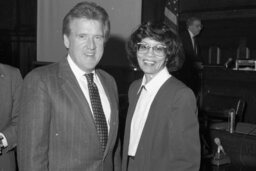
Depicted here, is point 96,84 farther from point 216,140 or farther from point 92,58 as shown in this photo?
point 216,140

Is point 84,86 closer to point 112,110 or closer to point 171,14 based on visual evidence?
point 112,110

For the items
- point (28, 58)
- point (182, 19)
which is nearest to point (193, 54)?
point (182, 19)

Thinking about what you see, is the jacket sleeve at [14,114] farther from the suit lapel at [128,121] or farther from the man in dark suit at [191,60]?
the man in dark suit at [191,60]

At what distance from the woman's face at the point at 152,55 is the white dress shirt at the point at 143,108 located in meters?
0.04

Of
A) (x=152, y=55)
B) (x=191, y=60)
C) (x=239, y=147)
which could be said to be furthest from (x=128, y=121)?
(x=191, y=60)

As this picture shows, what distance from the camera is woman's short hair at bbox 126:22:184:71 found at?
1.95 meters

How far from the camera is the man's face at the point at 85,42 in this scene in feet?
5.56

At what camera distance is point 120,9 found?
660 centimetres

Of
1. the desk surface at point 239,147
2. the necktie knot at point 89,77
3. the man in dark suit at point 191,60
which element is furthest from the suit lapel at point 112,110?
the man in dark suit at point 191,60

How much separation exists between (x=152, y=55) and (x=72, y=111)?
537mm

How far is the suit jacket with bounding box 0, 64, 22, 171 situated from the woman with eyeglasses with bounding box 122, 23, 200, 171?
608 millimetres

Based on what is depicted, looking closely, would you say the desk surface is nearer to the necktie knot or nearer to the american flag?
the necktie knot

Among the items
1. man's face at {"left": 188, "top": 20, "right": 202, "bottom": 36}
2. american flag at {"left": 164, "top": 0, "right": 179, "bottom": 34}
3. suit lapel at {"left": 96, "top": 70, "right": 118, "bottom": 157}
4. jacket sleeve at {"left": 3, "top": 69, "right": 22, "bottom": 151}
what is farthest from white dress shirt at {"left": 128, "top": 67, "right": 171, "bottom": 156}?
american flag at {"left": 164, "top": 0, "right": 179, "bottom": 34}

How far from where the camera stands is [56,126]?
5.30 feet
